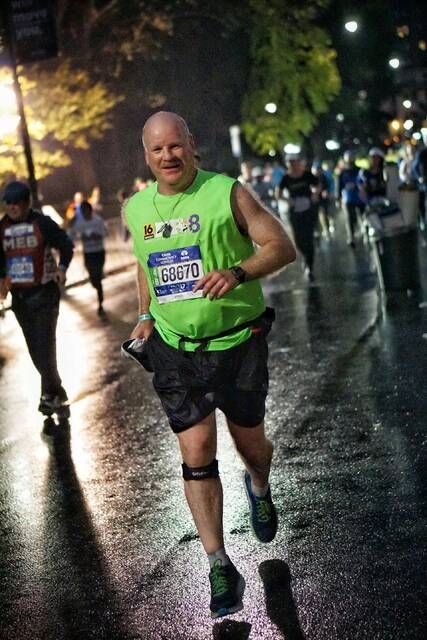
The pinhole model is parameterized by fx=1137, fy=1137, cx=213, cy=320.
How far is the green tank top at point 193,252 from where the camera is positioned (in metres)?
4.59

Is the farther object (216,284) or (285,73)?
(285,73)

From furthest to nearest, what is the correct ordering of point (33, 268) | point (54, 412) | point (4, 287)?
1. point (54, 412)
2. point (33, 268)
3. point (4, 287)

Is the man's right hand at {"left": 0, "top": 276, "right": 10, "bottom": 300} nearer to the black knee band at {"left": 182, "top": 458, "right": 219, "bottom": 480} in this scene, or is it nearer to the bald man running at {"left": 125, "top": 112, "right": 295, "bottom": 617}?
the bald man running at {"left": 125, "top": 112, "right": 295, "bottom": 617}

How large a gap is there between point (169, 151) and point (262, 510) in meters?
1.69

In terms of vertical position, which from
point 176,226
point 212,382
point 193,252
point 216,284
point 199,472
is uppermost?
point 176,226

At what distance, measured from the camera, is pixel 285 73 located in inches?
1566

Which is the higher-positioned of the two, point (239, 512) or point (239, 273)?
point (239, 273)

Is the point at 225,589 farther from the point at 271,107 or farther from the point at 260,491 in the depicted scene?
the point at 271,107

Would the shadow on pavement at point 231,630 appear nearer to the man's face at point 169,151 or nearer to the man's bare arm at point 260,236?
the man's bare arm at point 260,236

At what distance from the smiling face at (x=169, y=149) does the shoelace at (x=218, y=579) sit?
1540 mm

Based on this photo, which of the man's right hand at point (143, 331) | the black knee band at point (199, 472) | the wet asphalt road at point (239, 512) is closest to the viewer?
the wet asphalt road at point (239, 512)

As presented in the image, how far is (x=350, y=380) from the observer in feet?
30.0

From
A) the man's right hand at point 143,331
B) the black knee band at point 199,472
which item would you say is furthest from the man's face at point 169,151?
the black knee band at point 199,472

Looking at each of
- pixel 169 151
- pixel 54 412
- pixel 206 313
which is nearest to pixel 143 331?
pixel 206 313
